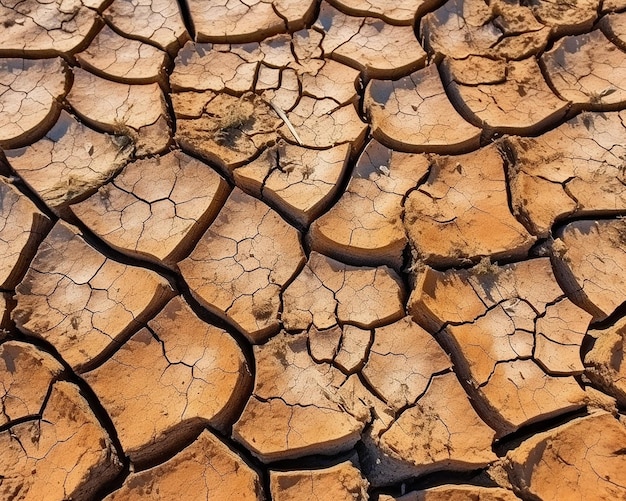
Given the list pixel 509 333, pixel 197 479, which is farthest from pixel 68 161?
pixel 509 333

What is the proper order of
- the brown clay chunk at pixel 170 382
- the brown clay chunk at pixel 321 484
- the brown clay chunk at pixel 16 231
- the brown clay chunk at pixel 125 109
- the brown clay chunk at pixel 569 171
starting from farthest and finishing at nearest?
the brown clay chunk at pixel 125 109 < the brown clay chunk at pixel 569 171 < the brown clay chunk at pixel 16 231 < the brown clay chunk at pixel 170 382 < the brown clay chunk at pixel 321 484

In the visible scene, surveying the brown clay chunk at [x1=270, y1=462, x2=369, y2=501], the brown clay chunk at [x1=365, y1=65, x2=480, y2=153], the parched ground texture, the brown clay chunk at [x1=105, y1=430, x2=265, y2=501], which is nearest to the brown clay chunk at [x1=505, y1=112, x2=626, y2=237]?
the parched ground texture

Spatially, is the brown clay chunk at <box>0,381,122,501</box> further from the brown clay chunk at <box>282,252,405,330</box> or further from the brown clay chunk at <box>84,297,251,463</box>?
the brown clay chunk at <box>282,252,405,330</box>

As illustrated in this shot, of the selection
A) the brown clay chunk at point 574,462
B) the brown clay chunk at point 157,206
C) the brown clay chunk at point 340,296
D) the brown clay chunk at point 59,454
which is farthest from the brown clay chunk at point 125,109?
the brown clay chunk at point 574,462

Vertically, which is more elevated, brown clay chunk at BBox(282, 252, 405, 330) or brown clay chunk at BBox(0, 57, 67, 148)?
brown clay chunk at BBox(0, 57, 67, 148)

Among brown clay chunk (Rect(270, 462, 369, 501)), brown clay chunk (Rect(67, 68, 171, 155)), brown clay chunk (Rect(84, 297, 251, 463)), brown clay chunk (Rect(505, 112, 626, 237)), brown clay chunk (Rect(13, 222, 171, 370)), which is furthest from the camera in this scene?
brown clay chunk (Rect(67, 68, 171, 155))

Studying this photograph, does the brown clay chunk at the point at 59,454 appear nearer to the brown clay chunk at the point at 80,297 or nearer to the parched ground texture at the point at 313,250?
the parched ground texture at the point at 313,250

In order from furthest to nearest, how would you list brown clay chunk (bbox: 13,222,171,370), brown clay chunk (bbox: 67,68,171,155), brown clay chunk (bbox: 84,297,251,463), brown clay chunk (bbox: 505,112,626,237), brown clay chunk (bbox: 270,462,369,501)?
1. brown clay chunk (bbox: 67,68,171,155)
2. brown clay chunk (bbox: 505,112,626,237)
3. brown clay chunk (bbox: 13,222,171,370)
4. brown clay chunk (bbox: 84,297,251,463)
5. brown clay chunk (bbox: 270,462,369,501)

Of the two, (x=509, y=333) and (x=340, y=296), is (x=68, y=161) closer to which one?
(x=340, y=296)
